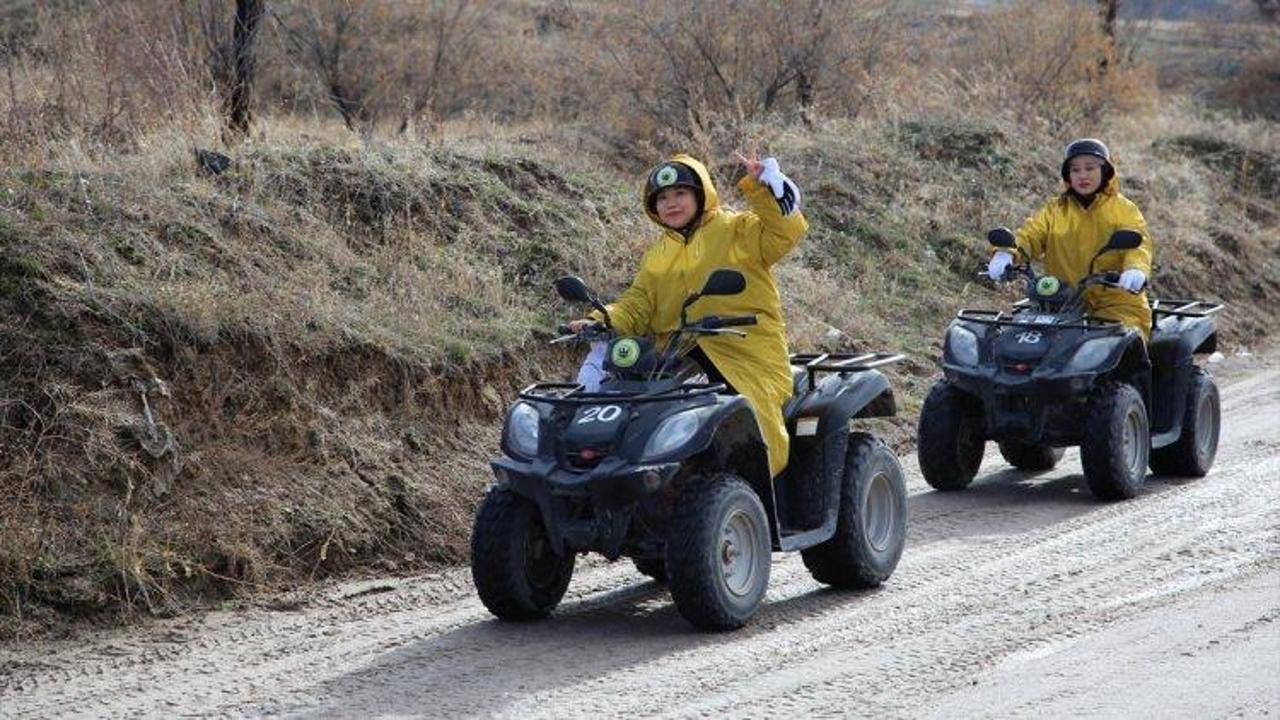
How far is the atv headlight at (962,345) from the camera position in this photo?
38.7ft

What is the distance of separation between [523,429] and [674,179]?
1366 mm

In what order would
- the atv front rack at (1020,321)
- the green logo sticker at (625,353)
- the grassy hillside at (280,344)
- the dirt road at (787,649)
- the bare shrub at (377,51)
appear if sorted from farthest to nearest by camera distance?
the bare shrub at (377,51) < the atv front rack at (1020,321) < the grassy hillside at (280,344) < the green logo sticker at (625,353) < the dirt road at (787,649)

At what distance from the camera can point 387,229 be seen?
12.8 meters

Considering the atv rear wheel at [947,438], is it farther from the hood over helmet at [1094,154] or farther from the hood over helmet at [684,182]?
the hood over helmet at [684,182]

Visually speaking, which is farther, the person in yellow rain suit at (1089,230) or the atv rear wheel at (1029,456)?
the atv rear wheel at (1029,456)

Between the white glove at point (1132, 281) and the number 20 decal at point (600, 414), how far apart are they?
4515 millimetres

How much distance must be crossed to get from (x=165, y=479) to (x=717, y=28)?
12434 millimetres

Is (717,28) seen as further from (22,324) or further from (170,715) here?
(170,715)

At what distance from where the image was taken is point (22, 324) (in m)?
9.71

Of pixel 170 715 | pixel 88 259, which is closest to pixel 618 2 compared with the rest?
pixel 88 259

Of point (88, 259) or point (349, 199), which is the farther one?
point (349, 199)

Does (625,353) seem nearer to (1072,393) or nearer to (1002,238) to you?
(1002,238)

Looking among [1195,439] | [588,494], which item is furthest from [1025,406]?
[588,494]

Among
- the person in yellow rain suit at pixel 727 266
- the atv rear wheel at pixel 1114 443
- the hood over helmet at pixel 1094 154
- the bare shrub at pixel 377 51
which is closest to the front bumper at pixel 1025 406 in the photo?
the atv rear wheel at pixel 1114 443
